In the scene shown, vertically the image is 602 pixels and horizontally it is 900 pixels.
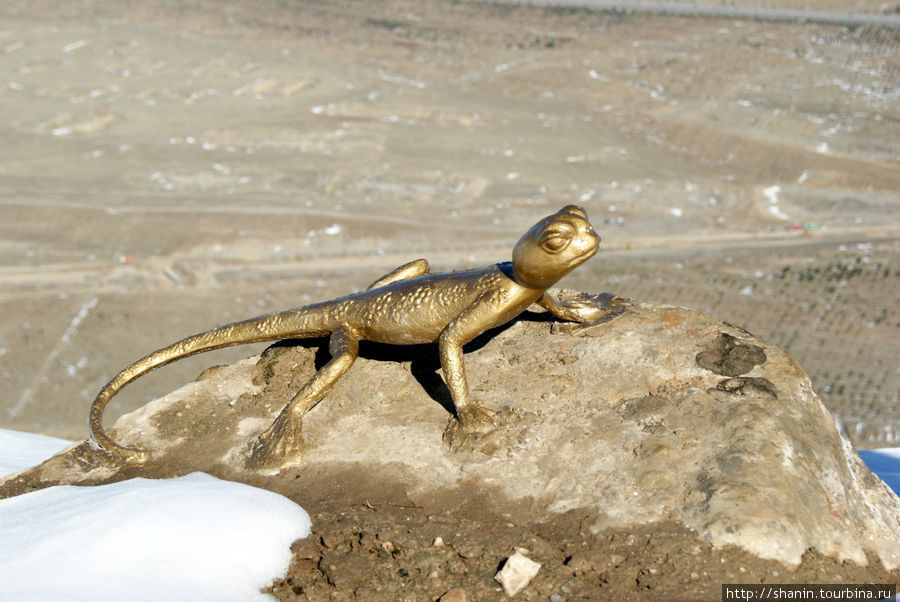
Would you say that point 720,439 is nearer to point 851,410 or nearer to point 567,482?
point 567,482

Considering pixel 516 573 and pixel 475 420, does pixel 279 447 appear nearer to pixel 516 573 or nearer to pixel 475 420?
pixel 475 420

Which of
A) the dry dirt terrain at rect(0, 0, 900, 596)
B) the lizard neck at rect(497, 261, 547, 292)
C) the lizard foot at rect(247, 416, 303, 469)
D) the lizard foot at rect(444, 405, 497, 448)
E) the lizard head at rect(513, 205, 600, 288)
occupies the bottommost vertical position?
the dry dirt terrain at rect(0, 0, 900, 596)

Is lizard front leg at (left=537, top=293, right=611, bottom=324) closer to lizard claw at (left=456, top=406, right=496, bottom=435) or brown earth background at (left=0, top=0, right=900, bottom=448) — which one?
lizard claw at (left=456, top=406, right=496, bottom=435)

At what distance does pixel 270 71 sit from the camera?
43.1m

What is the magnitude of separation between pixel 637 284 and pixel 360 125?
651 inches

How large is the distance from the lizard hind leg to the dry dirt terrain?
1147 centimetres

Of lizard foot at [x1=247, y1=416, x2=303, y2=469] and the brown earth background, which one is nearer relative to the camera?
lizard foot at [x1=247, y1=416, x2=303, y2=469]

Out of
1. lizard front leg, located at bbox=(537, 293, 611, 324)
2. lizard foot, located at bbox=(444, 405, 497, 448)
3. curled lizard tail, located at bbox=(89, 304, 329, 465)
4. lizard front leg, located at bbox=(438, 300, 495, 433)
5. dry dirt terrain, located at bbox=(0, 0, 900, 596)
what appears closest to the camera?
lizard foot, located at bbox=(444, 405, 497, 448)

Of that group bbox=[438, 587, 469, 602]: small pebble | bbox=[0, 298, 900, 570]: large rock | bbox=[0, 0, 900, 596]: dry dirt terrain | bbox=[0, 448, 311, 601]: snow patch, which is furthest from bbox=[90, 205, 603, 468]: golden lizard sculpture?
bbox=[0, 0, 900, 596]: dry dirt terrain

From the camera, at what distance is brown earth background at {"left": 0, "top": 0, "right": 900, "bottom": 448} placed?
22594mm

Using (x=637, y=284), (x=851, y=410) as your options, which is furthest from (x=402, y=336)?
(x=637, y=284)

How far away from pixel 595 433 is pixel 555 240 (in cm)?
173

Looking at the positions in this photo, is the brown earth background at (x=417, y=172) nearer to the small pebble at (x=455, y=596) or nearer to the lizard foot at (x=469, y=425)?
the lizard foot at (x=469, y=425)

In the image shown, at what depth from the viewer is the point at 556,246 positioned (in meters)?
7.46
